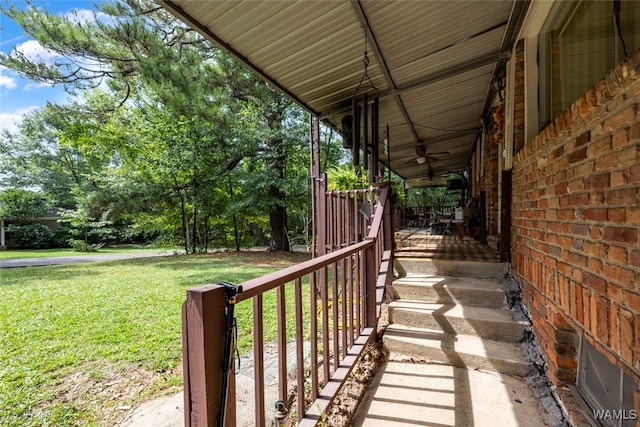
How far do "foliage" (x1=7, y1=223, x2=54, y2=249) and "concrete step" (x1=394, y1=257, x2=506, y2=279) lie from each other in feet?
75.2

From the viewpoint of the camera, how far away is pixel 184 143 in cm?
1036

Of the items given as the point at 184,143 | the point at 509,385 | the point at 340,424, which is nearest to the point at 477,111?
the point at 509,385

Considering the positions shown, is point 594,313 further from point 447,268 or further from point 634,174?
point 447,268

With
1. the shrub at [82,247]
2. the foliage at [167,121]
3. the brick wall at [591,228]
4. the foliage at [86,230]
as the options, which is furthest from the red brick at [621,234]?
the shrub at [82,247]

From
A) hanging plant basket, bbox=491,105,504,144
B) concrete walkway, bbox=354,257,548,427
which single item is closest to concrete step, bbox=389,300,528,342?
concrete walkway, bbox=354,257,548,427

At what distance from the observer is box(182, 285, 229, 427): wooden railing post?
802 mm

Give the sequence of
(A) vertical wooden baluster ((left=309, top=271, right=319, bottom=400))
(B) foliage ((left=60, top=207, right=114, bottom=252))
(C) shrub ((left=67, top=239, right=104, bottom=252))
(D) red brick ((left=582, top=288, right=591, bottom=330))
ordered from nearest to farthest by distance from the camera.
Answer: (D) red brick ((left=582, top=288, right=591, bottom=330))
(A) vertical wooden baluster ((left=309, top=271, right=319, bottom=400))
(B) foliage ((left=60, top=207, right=114, bottom=252))
(C) shrub ((left=67, top=239, right=104, bottom=252))

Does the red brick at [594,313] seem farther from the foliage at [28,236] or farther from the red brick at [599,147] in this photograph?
the foliage at [28,236]

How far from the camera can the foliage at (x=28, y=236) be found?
17062 mm

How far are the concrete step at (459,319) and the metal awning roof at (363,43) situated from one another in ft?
8.73

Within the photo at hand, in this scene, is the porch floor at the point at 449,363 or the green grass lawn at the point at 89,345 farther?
the green grass lawn at the point at 89,345

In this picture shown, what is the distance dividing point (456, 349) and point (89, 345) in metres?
3.66

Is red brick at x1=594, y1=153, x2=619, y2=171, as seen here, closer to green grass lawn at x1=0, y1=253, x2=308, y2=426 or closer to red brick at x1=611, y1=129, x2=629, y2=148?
red brick at x1=611, y1=129, x2=629, y2=148

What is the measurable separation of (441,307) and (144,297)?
4.79m
